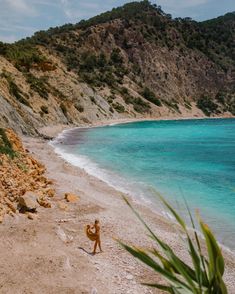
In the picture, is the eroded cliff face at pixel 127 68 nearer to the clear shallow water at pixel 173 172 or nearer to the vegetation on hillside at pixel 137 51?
the vegetation on hillside at pixel 137 51

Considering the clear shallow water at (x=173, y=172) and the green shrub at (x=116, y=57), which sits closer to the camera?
the clear shallow water at (x=173, y=172)

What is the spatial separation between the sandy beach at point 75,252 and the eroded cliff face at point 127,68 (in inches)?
1810

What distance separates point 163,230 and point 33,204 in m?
4.33

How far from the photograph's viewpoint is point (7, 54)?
76188mm

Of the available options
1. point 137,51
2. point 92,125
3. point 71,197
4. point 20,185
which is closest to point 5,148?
point 20,185

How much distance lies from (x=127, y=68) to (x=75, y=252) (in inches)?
4408

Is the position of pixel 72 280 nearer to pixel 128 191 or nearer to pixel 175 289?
pixel 175 289

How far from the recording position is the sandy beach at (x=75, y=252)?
9.37m

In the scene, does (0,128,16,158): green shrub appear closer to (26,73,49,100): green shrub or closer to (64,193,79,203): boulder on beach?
(64,193,79,203): boulder on beach

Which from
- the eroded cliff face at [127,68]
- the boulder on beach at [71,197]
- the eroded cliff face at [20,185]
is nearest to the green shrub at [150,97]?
the eroded cliff face at [127,68]

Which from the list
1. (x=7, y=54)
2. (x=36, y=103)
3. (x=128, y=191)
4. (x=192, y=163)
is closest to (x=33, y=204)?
(x=128, y=191)

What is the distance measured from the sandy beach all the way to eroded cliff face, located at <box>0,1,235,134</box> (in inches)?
1810

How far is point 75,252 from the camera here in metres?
11.2

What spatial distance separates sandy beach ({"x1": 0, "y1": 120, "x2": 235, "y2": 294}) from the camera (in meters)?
9.37
